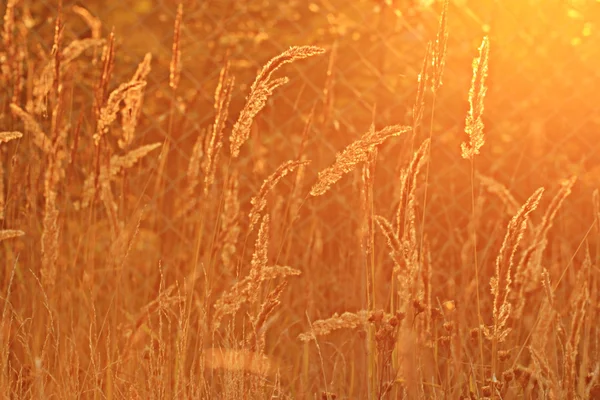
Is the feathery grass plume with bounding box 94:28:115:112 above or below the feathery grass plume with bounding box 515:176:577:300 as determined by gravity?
above

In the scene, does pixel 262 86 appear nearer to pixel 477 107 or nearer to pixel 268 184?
pixel 268 184

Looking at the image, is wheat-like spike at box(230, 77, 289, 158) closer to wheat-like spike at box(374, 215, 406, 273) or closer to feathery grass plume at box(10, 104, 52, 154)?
wheat-like spike at box(374, 215, 406, 273)

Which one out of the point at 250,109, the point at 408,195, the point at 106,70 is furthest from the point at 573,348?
the point at 106,70

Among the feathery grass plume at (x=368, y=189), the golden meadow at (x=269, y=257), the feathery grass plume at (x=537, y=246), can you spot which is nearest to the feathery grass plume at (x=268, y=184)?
the golden meadow at (x=269, y=257)

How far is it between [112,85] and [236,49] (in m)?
0.40

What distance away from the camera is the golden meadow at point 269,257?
4.54 feet

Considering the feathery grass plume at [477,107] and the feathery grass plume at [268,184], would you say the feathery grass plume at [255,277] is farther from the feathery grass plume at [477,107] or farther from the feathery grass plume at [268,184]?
the feathery grass plume at [477,107]

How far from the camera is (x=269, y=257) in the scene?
233cm


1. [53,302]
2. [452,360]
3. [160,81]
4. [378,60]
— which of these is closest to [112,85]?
[160,81]

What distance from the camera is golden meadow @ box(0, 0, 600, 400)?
138 centimetres

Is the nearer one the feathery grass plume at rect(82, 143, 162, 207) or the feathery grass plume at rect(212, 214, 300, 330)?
the feathery grass plume at rect(212, 214, 300, 330)

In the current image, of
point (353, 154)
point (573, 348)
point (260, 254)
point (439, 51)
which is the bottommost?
point (573, 348)

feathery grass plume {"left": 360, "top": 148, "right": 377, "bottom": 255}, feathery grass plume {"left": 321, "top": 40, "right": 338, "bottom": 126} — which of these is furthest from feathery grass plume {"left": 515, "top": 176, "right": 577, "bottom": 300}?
feathery grass plume {"left": 321, "top": 40, "right": 338, "bottom": 126}

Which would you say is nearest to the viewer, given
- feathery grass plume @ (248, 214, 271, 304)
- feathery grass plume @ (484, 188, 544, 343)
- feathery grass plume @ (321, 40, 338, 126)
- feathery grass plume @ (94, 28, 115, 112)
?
feathery grass plume @ (484, 188, 544, 343)
